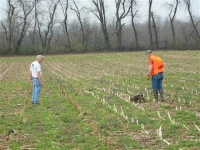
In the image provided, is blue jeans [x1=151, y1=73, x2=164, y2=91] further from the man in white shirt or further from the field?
the man in white shirt

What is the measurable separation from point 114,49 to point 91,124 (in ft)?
172

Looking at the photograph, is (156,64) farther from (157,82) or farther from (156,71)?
(157,82)

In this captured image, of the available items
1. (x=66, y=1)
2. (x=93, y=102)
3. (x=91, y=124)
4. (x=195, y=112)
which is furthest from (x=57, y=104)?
(x=66, y=1)

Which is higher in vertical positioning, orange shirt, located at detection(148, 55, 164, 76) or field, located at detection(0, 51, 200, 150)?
orange shirt, located at detection(148, 55, 164, 76)

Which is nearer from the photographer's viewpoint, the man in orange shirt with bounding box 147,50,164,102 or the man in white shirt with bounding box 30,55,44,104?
the man in orange shirt with bounding box 147,50,164,102

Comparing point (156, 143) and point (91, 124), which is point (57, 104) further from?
point (156, 143)

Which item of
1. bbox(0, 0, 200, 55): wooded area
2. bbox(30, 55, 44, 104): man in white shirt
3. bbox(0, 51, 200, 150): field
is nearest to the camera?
bbox(0, 51, 200, 150): field

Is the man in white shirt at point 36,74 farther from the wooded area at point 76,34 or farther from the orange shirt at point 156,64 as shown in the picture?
the wooded area at point 76,34

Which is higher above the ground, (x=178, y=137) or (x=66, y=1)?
(x=66, y=1)

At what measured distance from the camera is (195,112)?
10.2 metres

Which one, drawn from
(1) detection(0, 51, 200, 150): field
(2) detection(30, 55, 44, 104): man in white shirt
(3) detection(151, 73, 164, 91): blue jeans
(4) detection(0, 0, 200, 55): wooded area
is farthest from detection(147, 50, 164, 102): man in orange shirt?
(4) detection(0, 0, 200, 55): wooded area

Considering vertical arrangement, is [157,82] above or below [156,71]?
below

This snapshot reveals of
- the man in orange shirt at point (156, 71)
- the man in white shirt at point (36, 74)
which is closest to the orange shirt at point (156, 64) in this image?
the man in orange shirt at point (156, 71)

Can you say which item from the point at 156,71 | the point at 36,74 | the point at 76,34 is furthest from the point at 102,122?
the point at 76,34
